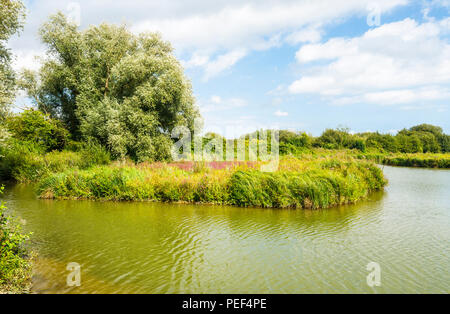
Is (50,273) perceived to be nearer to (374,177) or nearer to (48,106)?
(374,177)

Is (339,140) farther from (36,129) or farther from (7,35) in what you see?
(7,35)

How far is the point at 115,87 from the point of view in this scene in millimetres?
24078

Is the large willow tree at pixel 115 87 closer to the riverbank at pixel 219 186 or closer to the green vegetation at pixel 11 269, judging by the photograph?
the riverbank at pixel 219 186

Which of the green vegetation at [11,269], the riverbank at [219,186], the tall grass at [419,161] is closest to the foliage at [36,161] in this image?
the riverbank at [219,186]

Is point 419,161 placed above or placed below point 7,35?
below

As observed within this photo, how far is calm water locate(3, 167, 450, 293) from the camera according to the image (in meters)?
5.66

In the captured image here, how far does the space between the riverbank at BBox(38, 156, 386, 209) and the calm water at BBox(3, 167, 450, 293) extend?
80 cm

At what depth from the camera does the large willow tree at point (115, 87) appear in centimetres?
2183

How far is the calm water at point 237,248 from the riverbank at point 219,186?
798 mm

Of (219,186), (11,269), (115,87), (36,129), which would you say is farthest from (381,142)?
(11,269)

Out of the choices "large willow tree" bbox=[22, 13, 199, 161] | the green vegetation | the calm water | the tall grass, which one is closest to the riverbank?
the calm water

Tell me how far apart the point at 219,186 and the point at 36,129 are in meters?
18.2

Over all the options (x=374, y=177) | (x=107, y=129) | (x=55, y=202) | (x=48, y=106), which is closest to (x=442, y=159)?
(x=374, y=177)

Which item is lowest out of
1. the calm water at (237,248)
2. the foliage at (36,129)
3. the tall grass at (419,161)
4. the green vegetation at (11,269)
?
the calm water at (237,248)
